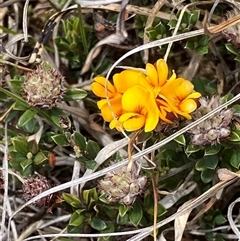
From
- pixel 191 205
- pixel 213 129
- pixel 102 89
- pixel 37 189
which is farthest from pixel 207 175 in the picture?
pixel 37 189

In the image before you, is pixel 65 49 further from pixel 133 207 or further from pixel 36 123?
pixel 133 207

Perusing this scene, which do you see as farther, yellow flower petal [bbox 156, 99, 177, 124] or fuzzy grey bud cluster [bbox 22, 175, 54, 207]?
fuzzy grey bud cluster [bbox 22, 175, 54, 207]

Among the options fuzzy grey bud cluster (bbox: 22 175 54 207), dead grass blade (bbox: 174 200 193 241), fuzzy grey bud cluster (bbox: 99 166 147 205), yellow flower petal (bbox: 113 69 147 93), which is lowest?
dead grass blade (bbox: 174 200 193 241)

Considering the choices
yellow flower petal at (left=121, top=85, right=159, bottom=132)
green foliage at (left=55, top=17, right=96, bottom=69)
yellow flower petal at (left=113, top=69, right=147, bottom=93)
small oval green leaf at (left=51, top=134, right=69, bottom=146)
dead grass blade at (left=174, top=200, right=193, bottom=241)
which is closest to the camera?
yellow flower petal at (left=121, top=85, right=159, bottom=132)

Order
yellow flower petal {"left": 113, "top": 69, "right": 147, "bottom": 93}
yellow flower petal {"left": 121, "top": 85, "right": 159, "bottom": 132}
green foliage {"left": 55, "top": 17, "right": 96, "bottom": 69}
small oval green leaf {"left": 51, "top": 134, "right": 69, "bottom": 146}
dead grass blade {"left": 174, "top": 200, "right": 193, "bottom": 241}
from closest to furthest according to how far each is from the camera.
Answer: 1. yellow flower petal {"left": 121, "top": 85, "right": 159, "bottom": 132}
2. yellow flower petal {"left": 113, "top": 69, "right": 147, "bottom": 93}
3. dead grass blade {"left": 174, "top": 200, "right": 193, "bottom": 241}
4. small oval green leaf {"left": 51, "top": 134, "right": 69, "bottom": 146}
5. green foliage {"left": 55, "top": 17, "right": 96, "bottom": 69}

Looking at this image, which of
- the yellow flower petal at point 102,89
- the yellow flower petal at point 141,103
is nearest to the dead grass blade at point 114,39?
the yellow flower petal at point 102,89

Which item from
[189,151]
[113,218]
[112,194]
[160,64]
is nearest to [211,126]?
[189,151]

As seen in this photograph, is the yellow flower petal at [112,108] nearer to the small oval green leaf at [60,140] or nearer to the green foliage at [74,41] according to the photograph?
the small oval green leaf at [60,140]

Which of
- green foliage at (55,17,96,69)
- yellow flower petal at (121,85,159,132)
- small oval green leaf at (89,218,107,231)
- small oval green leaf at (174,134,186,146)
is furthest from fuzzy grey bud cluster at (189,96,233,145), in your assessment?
green foliage at (55,17,96,69)

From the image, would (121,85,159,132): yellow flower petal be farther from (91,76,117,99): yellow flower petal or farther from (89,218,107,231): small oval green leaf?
(89,218,107,231): small oval green leaf

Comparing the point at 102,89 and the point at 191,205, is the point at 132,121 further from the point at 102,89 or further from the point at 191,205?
the point at 191,205
